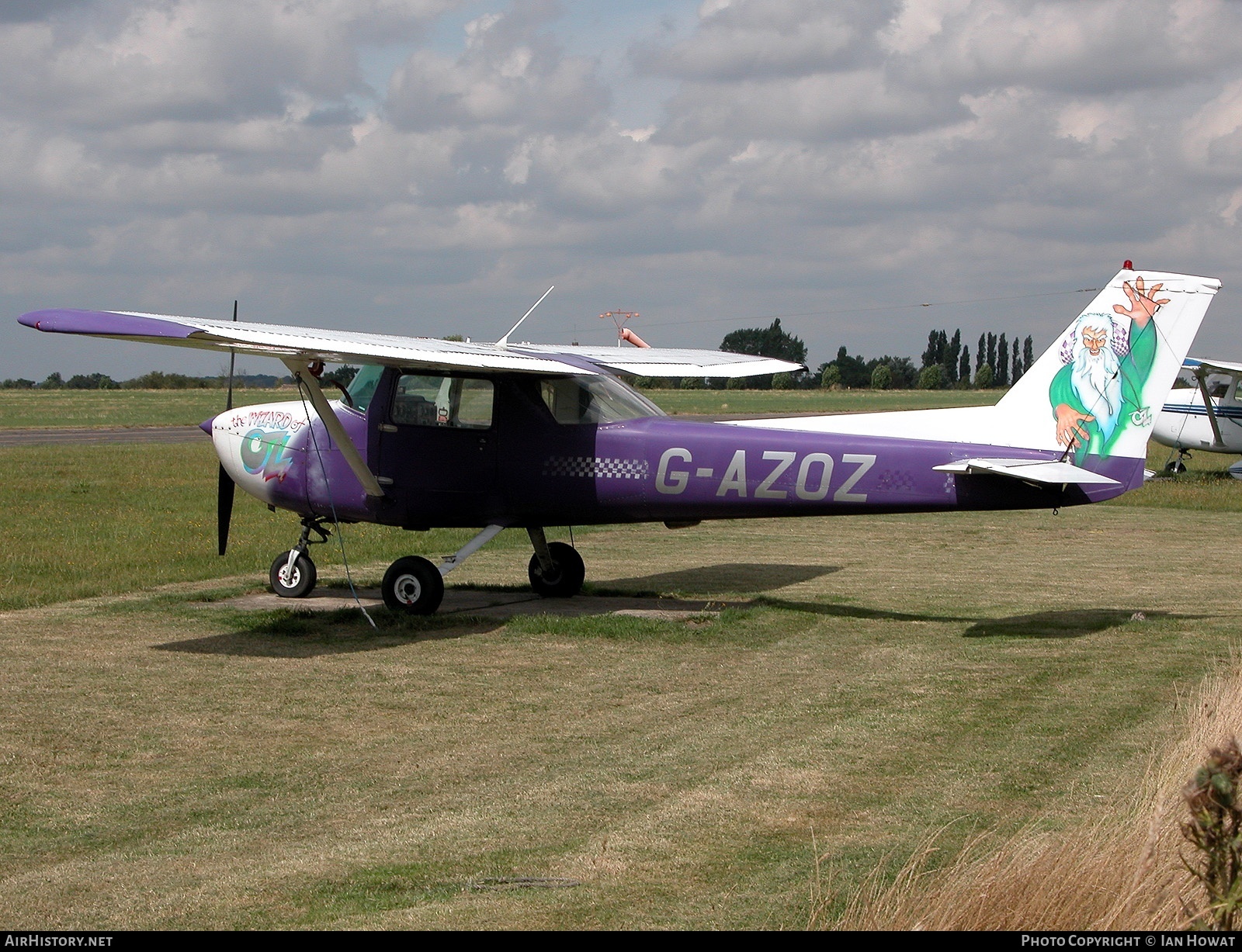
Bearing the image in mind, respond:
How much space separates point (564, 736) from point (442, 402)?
5085 mm

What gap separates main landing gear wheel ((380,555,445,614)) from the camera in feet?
37.3

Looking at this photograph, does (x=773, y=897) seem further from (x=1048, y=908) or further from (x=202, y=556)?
(x=202, y=556)

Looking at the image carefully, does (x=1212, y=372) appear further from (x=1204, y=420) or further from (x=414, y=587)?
(x=414, y=587)

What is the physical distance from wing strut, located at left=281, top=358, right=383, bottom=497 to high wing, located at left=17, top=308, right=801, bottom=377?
15 cm

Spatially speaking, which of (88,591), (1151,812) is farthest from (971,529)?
(1151,812)

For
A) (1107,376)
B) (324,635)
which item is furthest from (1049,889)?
(324,635)

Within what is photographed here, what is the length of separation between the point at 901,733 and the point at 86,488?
A: 66.9 feet

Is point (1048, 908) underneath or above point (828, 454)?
underneath

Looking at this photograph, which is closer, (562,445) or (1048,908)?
(1048,908)

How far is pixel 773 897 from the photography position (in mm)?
4645

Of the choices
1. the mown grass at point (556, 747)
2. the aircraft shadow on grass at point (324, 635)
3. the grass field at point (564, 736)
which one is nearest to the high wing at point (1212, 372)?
the grass field at point (564, 736)

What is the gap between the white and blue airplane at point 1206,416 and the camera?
28.1m

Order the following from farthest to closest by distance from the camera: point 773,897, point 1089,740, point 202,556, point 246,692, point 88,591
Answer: point 202,556, point 88,591, point 246,692, point 1089,740, point 773,897

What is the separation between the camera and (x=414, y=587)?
1145 centimetres
